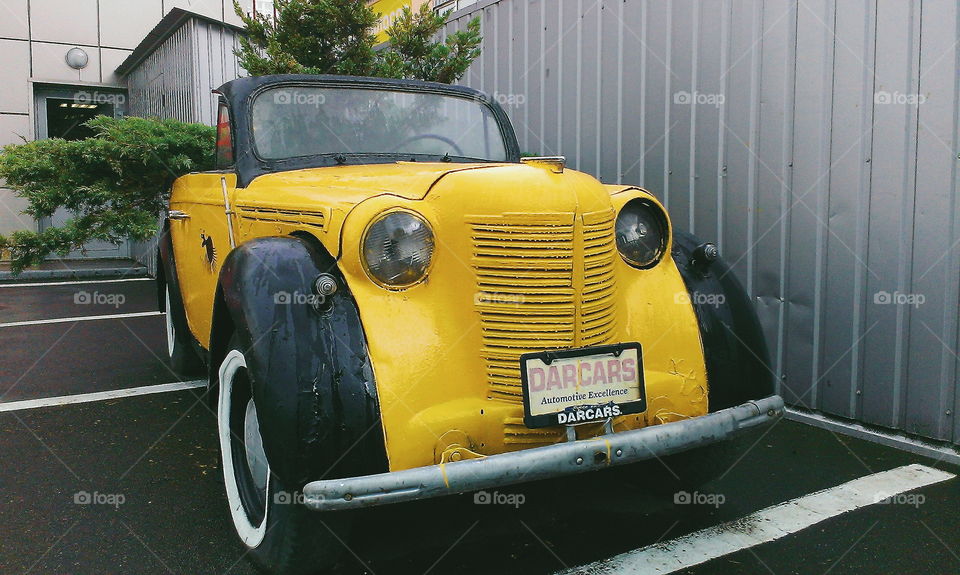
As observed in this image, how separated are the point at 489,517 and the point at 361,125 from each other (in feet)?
6.88

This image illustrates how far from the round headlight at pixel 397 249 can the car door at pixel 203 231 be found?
135 centimetres

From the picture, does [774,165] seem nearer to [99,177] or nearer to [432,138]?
[432,138]

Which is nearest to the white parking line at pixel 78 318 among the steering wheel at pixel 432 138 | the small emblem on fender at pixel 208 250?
the small emblem on fender at pixel 208 250

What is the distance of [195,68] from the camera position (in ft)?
32.3

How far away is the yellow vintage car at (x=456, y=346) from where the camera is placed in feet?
7.46

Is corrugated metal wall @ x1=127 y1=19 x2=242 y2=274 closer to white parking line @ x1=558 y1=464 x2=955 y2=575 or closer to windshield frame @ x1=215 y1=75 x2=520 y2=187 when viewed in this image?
windshield frame @ x1=215 y1=75 x2=520 y2=187

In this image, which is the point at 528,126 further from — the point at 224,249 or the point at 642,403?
the point at 642,403

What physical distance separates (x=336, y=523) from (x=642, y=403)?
3.51 ft

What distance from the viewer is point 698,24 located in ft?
16.4

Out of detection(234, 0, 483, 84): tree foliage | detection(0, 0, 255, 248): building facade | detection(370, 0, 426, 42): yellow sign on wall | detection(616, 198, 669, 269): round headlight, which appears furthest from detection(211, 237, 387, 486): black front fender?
detection(0, 0, 255, 248): building facade

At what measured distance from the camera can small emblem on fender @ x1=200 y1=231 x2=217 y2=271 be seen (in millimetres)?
4035

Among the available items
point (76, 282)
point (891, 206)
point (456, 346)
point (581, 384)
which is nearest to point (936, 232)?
point (891, 206)

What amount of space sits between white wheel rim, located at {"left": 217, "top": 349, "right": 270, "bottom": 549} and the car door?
0.96 meters

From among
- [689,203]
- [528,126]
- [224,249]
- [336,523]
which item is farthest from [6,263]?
[336,523]
